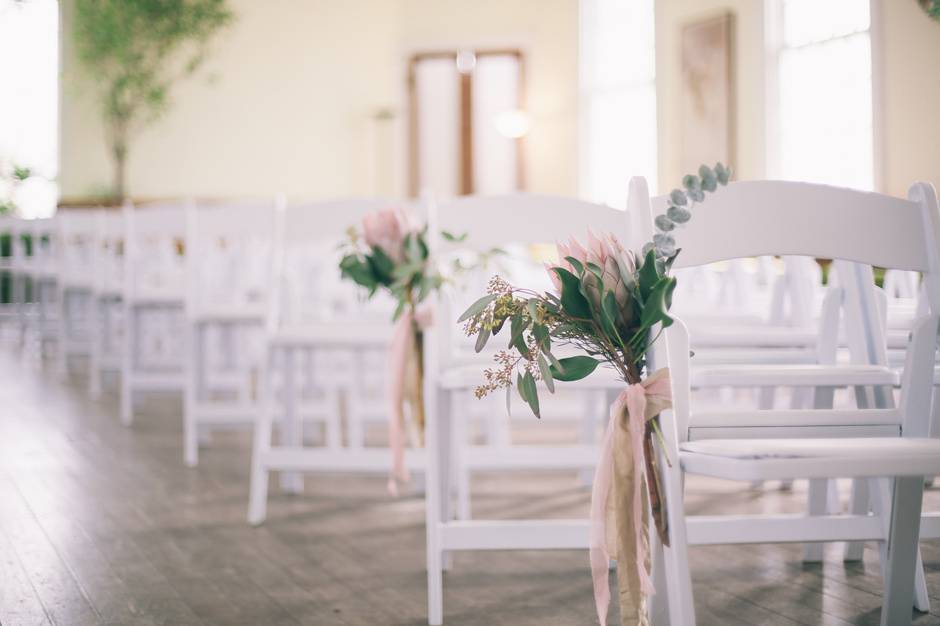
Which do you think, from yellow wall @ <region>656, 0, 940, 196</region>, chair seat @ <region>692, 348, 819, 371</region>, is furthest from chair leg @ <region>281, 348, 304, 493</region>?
yellow wall @ <region>656, 0, 940, 196</region>

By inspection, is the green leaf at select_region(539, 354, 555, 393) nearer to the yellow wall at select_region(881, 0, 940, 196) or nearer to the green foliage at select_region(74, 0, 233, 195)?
the yellow wall at select_region(881, 0, 940, 196)

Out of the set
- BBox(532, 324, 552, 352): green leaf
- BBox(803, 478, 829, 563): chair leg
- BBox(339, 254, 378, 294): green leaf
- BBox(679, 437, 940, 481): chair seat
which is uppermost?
BBox(339, 254, 378, 294): green leaf

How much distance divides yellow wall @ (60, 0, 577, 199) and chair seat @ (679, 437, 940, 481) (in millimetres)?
9798

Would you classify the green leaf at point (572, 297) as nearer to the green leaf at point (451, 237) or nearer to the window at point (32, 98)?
the green leaf at point (451, 237)

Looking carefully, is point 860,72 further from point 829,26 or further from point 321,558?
point 321,558

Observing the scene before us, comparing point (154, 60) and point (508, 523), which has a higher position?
point (154, 60)

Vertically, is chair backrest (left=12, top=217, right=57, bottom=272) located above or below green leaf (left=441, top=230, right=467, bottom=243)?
above

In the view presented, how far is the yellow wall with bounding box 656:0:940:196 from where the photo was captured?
5.74 m

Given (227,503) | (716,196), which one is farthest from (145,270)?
(716,196)

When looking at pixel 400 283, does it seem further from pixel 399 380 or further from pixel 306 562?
pixel 306 562

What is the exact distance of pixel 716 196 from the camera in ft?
5.50

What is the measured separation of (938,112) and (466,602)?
14.7 ft

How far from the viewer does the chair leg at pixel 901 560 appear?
1687 millimetres

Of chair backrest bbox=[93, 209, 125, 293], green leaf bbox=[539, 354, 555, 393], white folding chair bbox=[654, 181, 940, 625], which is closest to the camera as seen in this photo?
green leaf bbox=[539, 354, 555, 393]
